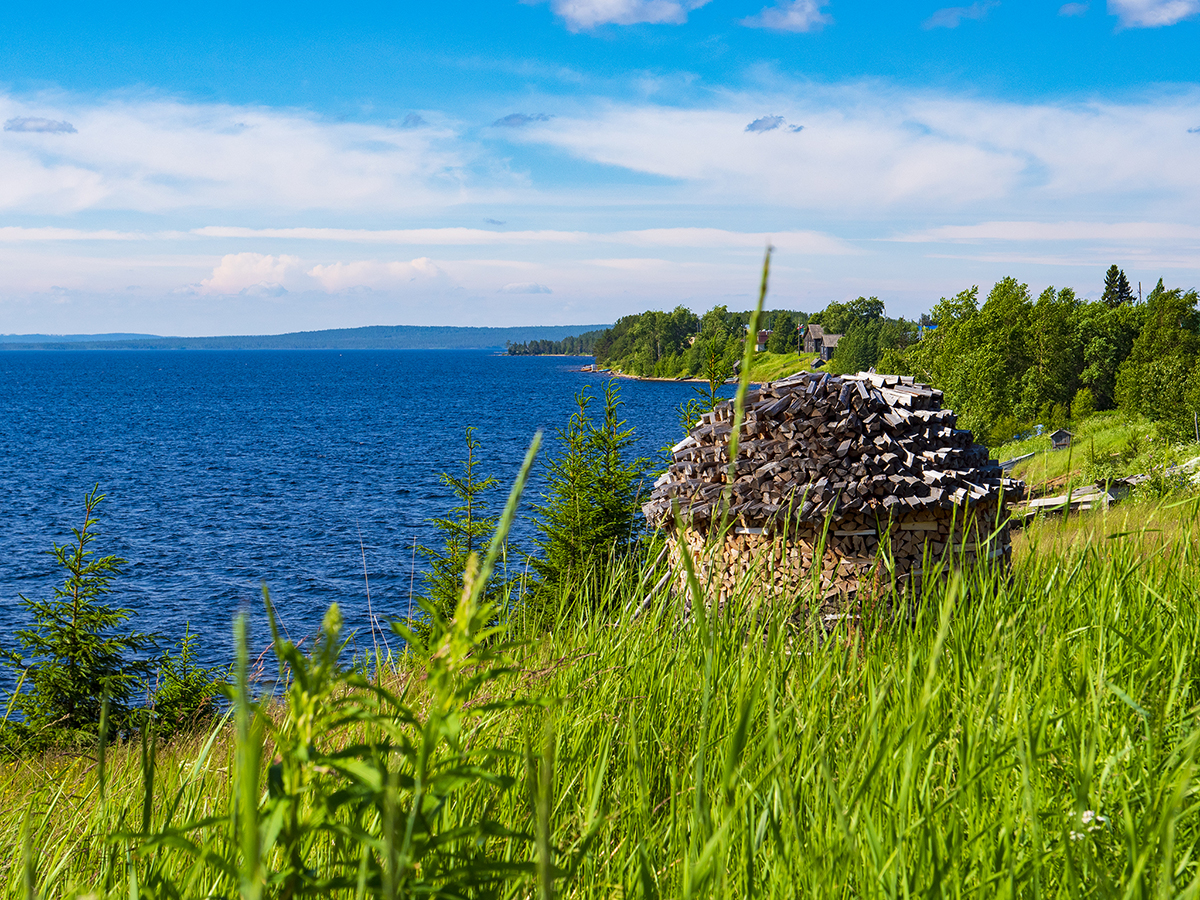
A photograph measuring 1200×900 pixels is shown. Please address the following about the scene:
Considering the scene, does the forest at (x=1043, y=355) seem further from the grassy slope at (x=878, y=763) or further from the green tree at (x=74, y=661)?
the grassy slope at (x=878, y=763)

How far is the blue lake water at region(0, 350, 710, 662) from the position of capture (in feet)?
91.1

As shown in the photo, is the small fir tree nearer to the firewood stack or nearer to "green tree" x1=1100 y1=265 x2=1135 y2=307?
the firewood stack

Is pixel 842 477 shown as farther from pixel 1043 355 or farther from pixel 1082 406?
pixel 1043 355

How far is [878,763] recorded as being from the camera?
1285 mm

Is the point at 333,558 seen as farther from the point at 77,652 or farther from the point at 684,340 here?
the point at 684,340

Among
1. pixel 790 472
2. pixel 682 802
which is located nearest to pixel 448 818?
pixel 682 802

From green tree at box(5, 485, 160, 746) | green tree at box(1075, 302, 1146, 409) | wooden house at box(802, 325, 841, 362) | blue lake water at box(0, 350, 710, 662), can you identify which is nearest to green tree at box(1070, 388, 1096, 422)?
green tree at box(1075, 302, 1146, 409)

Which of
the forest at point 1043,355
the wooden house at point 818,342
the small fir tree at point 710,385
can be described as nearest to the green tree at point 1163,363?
the forest at point 1043,355

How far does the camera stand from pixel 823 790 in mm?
1676

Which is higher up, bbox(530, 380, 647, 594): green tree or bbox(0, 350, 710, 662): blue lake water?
bbox(530, 380, 647, 594): green tree

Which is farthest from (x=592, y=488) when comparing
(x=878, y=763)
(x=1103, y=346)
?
(x=1103, y=346)

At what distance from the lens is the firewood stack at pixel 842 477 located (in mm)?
5391

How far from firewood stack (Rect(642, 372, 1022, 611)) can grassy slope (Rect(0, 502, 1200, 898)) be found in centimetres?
238

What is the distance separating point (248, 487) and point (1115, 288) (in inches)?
3931
